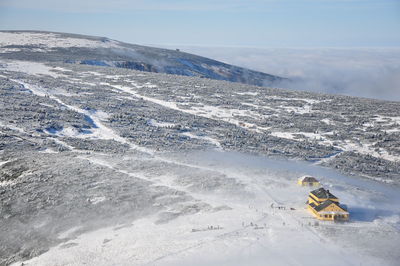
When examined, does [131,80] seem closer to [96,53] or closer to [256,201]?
[96,53]

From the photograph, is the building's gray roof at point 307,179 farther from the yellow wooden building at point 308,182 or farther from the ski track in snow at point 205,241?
the ski track in snow at point 205,241

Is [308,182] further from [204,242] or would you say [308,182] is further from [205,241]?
[204,242]

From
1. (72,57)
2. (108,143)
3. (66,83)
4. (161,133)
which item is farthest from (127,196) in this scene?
(72,57)

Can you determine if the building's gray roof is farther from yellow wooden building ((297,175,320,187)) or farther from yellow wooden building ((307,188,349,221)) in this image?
yellow wooden building ((307,188,349,221))

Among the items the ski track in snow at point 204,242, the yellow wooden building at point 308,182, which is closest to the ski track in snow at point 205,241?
the ski track in snow at point 204,242

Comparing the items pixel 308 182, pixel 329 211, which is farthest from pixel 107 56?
pixel 329 211

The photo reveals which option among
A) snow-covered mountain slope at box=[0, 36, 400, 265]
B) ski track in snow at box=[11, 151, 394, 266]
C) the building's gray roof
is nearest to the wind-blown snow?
snow-covered mountain slope at box=[0, 36, 400, 265]
